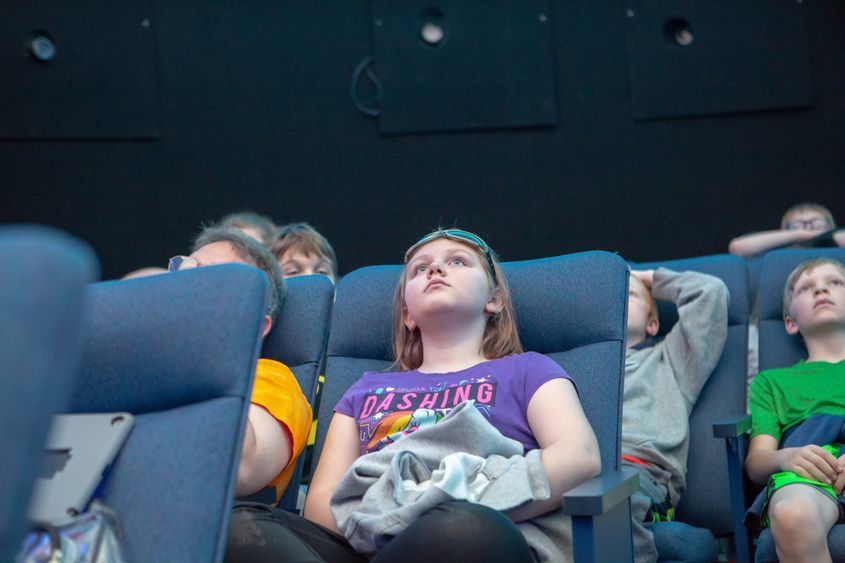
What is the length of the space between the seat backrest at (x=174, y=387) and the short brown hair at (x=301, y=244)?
4.71ft

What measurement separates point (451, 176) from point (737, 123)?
1190mm

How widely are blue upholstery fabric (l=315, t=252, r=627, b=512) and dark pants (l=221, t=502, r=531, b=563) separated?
433 millimetres

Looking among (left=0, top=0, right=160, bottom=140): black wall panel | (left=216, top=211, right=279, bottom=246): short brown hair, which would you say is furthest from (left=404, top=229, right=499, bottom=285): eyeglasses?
(left=0, top=0, right=160, bottom=140): black wall panel

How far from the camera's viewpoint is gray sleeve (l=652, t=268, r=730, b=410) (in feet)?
8.11

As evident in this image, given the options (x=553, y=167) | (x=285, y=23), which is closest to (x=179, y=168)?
(x=285, y=23)

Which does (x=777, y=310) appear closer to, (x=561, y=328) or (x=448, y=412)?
(x=561, y=328)

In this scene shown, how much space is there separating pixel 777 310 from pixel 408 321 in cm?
109

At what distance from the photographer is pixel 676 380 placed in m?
2.53

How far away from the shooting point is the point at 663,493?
233 cm

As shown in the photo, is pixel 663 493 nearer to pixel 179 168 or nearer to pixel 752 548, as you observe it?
pixel 752 548

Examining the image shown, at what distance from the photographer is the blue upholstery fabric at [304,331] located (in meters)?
2.14

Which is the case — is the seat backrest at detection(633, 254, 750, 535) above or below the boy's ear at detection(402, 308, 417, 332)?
below

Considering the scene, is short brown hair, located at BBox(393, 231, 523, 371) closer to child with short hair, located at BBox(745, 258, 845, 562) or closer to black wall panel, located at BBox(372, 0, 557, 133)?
child with short hair, located at BBox(745, 258, 845, 562)

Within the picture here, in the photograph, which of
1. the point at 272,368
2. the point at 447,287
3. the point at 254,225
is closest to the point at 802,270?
the point at 447,287
